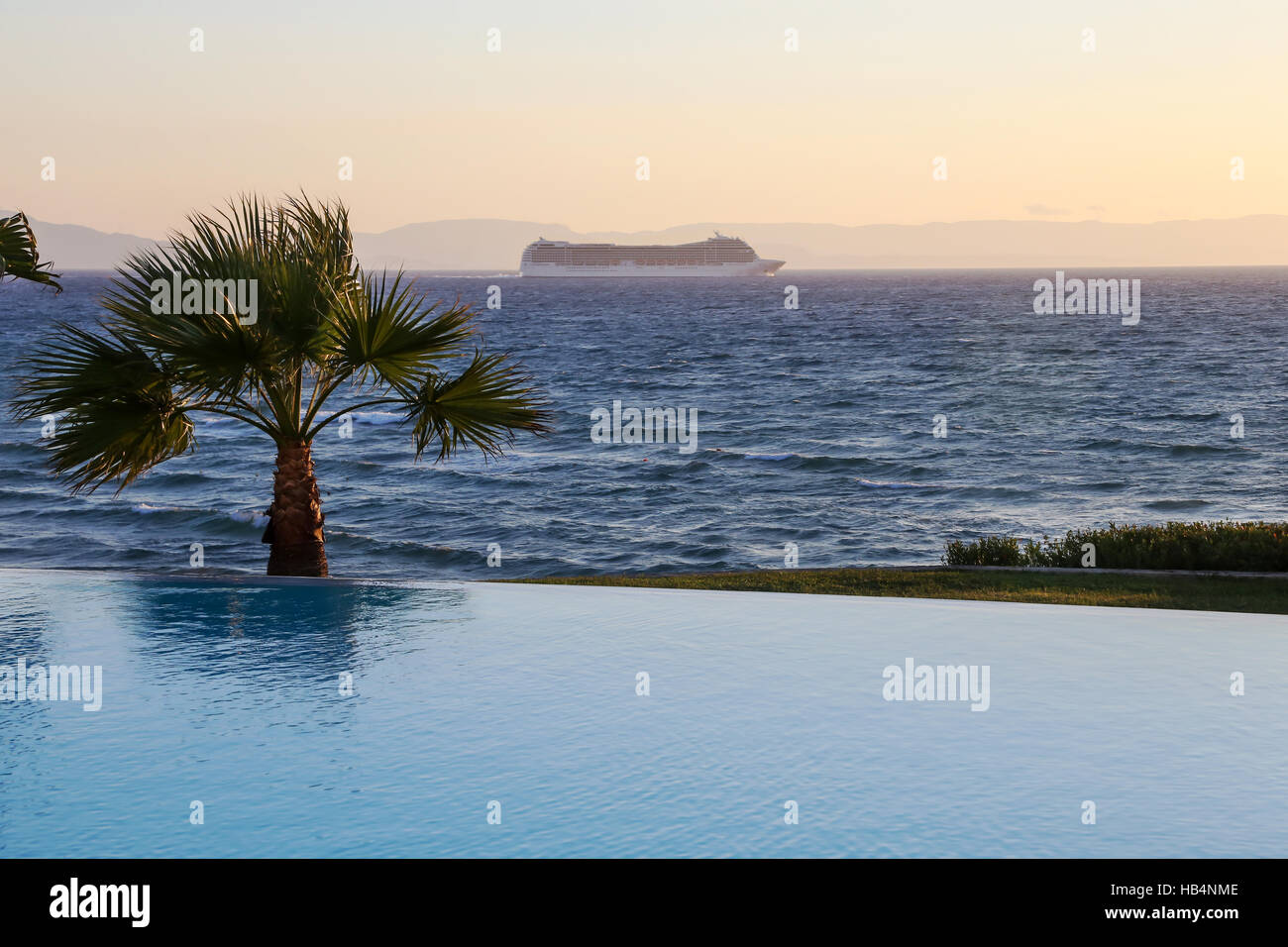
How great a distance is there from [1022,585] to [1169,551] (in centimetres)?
240

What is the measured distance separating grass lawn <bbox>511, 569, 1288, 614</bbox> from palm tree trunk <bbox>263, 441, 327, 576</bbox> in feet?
9.38

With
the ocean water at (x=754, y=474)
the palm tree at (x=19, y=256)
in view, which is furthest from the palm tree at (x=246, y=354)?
the ocean water at (x=754, y=474)

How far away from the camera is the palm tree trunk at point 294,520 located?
14219 millimetres

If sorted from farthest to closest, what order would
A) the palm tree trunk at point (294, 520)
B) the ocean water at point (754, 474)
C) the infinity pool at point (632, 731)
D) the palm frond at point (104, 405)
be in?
the ocean water at point (754, 474)
the palm tree trunk at point (294, 520)
the palm frond at point (104, 405)
the infinity pool at point (632, 731)

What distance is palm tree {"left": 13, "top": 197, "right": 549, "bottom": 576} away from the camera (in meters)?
12.4

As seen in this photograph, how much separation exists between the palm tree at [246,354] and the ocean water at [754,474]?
885 millimetres

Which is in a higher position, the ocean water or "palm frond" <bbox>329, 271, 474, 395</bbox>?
"palm frond" <bbox>329, 271, 474, 395</bbox>

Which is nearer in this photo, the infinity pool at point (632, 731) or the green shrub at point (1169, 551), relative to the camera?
the infinity pool at point (632, 731)

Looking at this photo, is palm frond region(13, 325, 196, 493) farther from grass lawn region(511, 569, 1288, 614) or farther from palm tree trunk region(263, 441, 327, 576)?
grass lawn region(511, 569, 1288, 614)

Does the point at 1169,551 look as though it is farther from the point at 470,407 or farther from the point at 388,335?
the point at 388,335

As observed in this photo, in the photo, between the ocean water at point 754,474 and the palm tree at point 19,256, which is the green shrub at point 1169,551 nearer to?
the ocean water at point 754,474

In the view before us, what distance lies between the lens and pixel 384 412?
177ft

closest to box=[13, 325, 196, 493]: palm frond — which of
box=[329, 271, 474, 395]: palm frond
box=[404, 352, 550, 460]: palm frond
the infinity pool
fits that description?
the infinity pool
